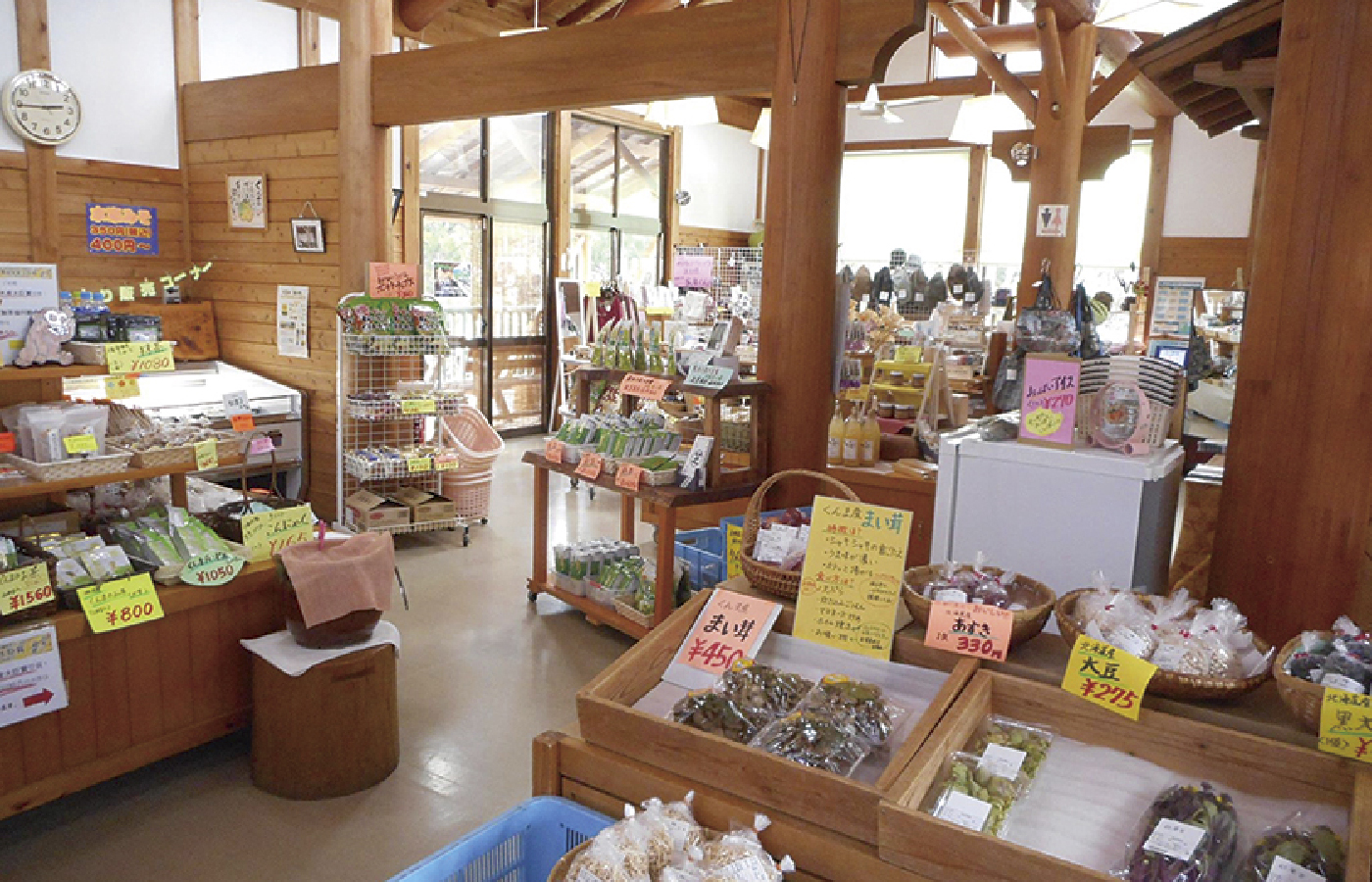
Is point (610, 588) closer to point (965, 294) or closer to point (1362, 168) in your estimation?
point (1362, 168)

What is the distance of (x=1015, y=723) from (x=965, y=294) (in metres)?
8.07

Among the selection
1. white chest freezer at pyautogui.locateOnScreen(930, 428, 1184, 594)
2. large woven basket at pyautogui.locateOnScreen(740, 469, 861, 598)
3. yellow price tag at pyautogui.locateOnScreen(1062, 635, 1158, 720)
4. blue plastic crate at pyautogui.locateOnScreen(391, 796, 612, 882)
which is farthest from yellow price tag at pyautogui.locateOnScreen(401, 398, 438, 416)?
yellow price tag at pyautogui.locateOnScreen(1062, 635, 1158, 720)

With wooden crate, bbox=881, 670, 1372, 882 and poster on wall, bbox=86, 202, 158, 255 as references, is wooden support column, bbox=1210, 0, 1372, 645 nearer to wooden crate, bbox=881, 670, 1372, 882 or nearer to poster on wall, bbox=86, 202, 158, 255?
wooden crate, bbox=881, 670, 1372, 882

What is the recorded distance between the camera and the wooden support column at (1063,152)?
262 inches

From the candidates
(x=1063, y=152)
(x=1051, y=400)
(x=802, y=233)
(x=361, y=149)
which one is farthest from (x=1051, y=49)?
(x=1051, y=400)

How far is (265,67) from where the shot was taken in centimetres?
664

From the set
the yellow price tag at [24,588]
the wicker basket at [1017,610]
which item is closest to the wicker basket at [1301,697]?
the wicker basket at [1017,610]

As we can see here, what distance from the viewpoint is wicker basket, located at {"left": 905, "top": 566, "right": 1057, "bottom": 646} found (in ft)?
5.86

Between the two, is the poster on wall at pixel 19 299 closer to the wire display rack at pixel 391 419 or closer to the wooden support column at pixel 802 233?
the wire display rack at pixel 391 419

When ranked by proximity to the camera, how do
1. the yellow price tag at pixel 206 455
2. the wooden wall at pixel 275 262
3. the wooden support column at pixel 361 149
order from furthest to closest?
the wooden wall at pixel 275 262 < the wooden support column at pixel 361 149 < the yellow price tag at pixel 206 455

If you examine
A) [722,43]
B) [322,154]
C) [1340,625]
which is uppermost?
[722,43]

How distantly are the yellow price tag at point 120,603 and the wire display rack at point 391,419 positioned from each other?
2.60m

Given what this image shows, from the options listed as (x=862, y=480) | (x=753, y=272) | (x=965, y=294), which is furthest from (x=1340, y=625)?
(x=753, y=272)

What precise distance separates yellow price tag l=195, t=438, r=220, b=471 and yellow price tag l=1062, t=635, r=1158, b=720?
270 centimetres
